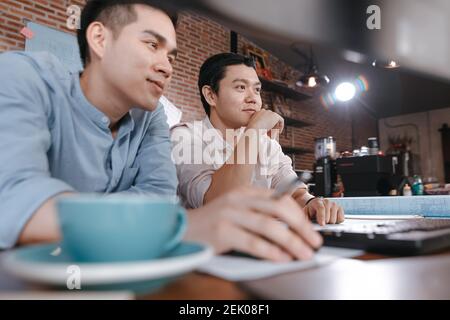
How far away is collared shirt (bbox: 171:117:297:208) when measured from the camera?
3.33ft

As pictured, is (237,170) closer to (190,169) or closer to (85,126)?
(190,169)

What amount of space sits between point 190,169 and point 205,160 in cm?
12

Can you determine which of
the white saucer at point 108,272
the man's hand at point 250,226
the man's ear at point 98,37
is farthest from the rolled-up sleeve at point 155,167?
the white saucer at point 108,272

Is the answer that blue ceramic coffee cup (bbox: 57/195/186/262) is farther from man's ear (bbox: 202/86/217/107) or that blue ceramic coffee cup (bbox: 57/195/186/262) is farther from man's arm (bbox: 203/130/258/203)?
man's ear (bbox: 202/86/217/107)

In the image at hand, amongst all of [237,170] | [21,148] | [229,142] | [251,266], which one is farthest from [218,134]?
[251,266]

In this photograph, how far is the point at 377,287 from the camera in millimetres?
283

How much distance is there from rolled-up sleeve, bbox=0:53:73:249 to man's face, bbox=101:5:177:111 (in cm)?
15

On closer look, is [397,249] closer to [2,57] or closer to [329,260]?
[329,260]

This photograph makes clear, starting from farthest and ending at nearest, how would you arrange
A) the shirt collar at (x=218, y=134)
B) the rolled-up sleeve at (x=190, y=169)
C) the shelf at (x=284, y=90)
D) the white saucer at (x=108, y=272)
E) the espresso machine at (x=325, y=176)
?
the shelf at (x=284, y=90), the espresso machine at (x=325, y=176), the shirt collar at (x=218, y=134), the rolled-up sleeve at (x=190, y=169), the white saucer at (x=108, y=272)

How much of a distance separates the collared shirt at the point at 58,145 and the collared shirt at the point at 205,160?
142 mm

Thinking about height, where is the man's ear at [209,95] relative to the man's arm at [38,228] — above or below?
above

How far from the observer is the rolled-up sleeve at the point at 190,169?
3.24ft

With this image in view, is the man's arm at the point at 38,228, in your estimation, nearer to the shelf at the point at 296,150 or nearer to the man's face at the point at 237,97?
the man's face at the point at 237,97
